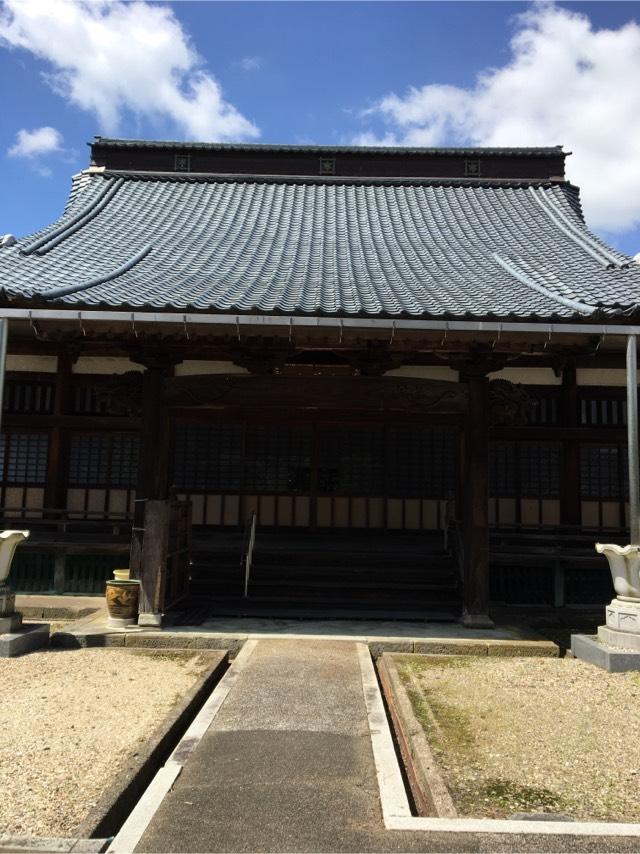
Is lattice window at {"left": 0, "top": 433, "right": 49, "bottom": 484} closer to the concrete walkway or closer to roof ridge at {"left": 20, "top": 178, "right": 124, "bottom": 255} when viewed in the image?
roof ridge at {"left": 20, "top": 178, "right": 124, "bottom": 255}

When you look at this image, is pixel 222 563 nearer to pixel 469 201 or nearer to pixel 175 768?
pixel 175 768

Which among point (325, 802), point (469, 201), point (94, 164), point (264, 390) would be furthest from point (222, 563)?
point (94, 164)

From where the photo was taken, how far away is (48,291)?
7.26 m

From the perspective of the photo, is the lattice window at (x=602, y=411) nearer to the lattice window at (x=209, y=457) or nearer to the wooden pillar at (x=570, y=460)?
the wooden pillar at (x=570, y=460)

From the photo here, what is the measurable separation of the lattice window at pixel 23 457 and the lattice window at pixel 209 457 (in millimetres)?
2400

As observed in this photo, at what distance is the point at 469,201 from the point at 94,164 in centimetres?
965

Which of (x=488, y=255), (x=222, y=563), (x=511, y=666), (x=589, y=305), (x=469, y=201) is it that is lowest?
(x=511, y=666)

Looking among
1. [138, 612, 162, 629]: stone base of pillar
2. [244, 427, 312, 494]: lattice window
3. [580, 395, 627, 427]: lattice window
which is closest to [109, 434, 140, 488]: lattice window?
[244, 427, 312, 494]: lattice window

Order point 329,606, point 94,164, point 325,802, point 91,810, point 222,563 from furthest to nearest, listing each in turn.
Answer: point 94,164, point 222,563, point 329,606, point 325,802, point 91,810

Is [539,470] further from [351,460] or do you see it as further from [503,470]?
[351,460]

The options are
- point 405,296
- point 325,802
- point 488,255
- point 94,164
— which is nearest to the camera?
point 325,802

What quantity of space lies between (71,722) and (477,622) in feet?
16.7

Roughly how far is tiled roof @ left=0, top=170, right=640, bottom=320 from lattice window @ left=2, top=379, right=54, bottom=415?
2201 mm

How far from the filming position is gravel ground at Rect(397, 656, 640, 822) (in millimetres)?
3643
